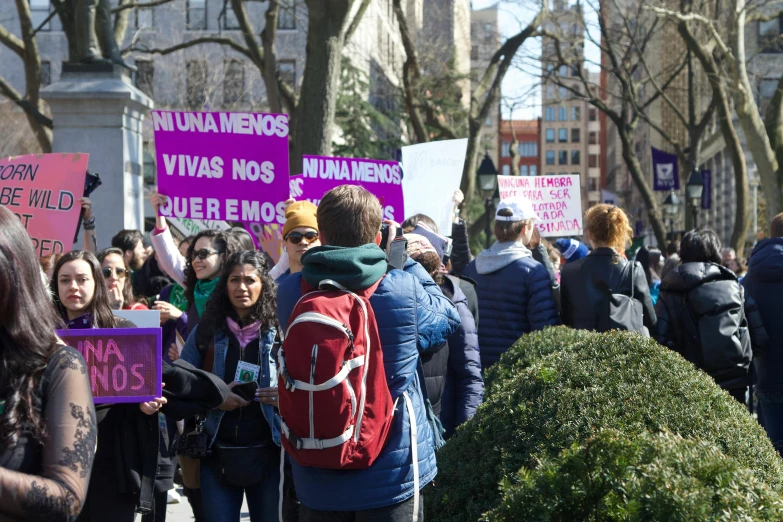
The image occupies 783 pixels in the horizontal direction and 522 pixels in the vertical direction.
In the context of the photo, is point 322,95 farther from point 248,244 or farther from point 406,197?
point 248,244

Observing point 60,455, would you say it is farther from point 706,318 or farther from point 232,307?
point 706,318

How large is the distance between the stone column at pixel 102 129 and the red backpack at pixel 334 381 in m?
8.45

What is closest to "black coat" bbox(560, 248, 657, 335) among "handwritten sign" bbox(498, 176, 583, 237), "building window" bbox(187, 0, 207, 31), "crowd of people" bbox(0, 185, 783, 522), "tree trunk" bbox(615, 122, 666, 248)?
"crowd of people" bbox(0, 185, 783, 522)

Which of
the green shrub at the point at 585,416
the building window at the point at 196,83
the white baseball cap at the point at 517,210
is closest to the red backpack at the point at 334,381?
the green shrub at the point at 585,416

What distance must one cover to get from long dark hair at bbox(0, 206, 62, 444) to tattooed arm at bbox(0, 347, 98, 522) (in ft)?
0.11

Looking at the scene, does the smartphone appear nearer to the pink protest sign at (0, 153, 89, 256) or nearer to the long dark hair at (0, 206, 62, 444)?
the long dark hair at (0, 206, 62, 444)

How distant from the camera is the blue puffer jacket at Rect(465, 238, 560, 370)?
6688 millimetres

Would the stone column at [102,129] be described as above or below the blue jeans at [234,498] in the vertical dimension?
above

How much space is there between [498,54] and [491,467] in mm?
17679

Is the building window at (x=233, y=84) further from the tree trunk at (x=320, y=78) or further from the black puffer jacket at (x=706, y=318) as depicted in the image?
the black puffer jacket at (x=706, y=318)

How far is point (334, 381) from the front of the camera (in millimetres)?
3412

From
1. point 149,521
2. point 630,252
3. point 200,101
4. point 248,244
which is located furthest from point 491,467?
point 200,101

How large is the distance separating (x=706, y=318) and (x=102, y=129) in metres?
7.41

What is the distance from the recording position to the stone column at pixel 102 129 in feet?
37.9
